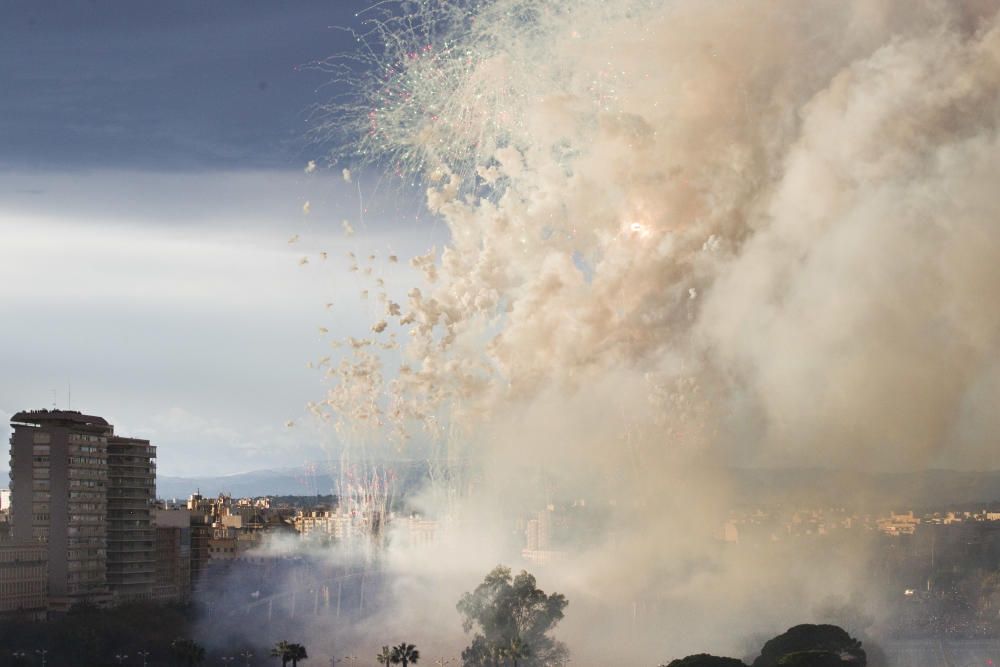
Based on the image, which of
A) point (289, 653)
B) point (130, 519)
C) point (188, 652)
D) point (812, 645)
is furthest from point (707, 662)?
point (130, 519)

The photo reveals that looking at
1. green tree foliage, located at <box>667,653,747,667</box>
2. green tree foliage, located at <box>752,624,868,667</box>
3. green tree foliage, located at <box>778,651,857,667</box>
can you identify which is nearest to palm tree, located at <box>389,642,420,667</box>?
green tree foliage, located at <box>667,653,747,667</box>

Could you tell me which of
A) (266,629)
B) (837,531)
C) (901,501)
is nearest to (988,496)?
(901,501)

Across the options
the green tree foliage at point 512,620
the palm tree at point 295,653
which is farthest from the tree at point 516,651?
the palm tree at point 295,653

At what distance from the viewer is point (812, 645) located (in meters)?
103

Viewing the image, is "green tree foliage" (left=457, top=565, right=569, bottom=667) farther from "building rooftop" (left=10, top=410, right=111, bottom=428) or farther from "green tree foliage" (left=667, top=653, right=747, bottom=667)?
"building rooftop" (left=10, top=410, right=111, bottom=428)

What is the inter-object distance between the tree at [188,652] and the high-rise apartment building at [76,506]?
2302 centimetres

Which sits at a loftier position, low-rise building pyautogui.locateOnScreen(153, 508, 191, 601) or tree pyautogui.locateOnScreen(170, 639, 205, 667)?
low-rise building pyautogui.locateOnScreen(153, 508, 191, 601)

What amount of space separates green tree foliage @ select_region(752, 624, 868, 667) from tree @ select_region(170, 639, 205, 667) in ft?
121

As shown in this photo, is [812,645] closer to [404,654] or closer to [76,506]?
[404,654]

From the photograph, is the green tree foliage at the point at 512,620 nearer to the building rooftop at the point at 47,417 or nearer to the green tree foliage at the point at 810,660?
the green tree foliage at the point at 810,660

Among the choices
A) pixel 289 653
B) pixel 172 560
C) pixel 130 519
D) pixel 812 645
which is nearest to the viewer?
pixel 812 645

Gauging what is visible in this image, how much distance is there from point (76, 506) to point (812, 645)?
66.6m

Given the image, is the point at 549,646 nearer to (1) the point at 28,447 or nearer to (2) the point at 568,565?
(2) the point at 568,565

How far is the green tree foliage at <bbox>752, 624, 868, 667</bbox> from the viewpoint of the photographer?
102 m
